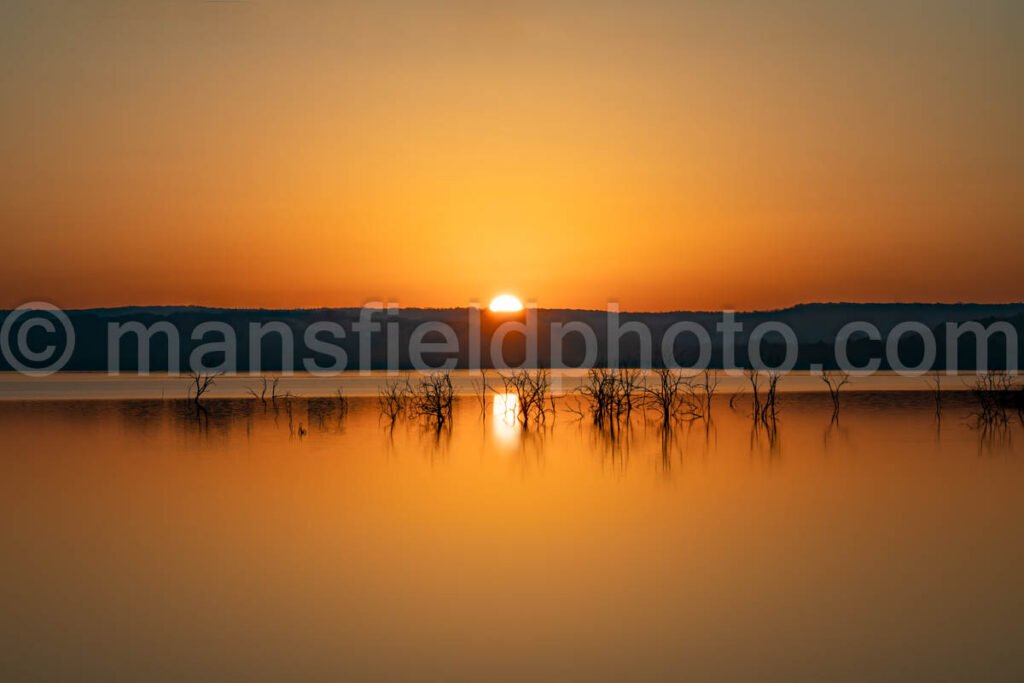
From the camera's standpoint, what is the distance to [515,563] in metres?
6.54

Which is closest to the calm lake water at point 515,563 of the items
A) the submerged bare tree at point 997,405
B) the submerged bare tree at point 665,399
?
the submerged bare tree at point 665,399

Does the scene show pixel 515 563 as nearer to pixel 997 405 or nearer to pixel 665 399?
pixel 665 399

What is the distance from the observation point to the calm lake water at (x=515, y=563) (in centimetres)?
469

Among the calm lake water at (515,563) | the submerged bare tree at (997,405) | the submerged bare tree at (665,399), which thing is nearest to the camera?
the calm lake water at (515,563)

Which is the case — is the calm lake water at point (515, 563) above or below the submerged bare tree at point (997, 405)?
below

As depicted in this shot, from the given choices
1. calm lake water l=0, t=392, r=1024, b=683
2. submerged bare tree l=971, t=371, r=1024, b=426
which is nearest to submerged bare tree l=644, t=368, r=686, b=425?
calm lake water l=0, t=392, r=1024, b=683

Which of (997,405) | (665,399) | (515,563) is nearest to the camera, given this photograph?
(515,563)

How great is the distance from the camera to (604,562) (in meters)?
6.50

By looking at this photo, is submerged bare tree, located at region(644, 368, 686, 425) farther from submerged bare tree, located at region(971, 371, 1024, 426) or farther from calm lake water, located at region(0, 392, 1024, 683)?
submerged bare tree, located at region(971, 371, 1024, 426)

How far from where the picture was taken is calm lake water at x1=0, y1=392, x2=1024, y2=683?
4.69m

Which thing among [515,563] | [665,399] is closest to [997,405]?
[665,399]

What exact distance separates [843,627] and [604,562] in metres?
1.84

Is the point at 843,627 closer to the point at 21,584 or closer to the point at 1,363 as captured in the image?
the point at 21,584

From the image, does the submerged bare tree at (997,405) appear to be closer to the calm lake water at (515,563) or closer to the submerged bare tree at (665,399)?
the calm lake water at (515,563)
